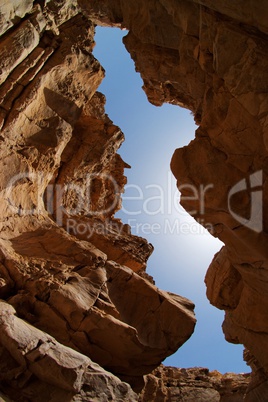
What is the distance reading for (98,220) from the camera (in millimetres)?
19875

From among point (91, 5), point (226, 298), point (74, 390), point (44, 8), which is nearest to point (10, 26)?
point (44, 8)

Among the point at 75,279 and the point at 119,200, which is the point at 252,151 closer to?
the point at 75,279

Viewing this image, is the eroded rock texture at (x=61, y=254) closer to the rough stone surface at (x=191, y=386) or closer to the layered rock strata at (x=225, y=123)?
the layered rock strata at (x=225, y=123)

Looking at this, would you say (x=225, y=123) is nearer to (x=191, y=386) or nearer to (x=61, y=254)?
(x=61, y=254)

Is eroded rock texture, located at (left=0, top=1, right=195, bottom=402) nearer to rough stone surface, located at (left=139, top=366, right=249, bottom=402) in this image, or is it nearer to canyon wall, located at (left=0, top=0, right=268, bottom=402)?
canyon wall, located at (left=0, top=0, right=268, bottom=402)

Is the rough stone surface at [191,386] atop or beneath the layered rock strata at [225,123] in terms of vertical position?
beneath

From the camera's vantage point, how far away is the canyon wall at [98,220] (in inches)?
359

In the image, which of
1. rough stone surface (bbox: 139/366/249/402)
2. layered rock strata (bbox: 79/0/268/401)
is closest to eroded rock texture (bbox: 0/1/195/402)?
layered rock strata (bbox: 79/0/268/401)

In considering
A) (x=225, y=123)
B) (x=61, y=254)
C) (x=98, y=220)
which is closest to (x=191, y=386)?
(x=98, y=220)

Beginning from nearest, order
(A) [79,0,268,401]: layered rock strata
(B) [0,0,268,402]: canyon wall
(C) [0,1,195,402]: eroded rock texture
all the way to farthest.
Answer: (A) [79,0,268,401]: layered rock strata, (B) [0,0,268,402]: canyon wall, (C) [0,1,195,402]: eroded rock texture

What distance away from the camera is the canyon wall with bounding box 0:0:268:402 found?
9.12 meters

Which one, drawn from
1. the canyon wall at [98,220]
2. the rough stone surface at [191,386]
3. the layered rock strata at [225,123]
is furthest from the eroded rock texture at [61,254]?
the rough stone surface at [191,386]

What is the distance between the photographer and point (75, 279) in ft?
41.1

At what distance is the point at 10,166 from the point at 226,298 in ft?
37.3
